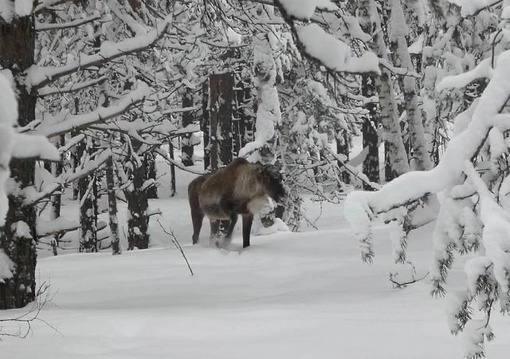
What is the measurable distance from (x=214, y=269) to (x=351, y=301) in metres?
3.42

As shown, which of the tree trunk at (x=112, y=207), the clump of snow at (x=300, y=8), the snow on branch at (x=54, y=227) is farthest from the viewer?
the tree trunk at (x=112, y=207)

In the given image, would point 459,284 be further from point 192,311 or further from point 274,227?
point 274,227

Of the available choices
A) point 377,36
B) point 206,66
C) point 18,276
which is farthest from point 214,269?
point 206,66

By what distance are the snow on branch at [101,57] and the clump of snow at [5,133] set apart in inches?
148

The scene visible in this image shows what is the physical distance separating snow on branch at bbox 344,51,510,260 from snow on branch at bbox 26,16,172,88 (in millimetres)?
3749

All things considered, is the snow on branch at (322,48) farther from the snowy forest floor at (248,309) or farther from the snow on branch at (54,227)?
the snow on branch at (54,227)

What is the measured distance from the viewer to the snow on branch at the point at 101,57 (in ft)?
22.3

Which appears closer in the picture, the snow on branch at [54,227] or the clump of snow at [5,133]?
the clump of snow at [5,133]

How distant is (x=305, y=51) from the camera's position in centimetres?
554

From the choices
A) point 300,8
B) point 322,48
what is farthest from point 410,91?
point 300,8

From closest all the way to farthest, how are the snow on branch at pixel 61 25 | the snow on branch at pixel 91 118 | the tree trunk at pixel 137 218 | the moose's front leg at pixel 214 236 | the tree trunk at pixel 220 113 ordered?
the snow on branch at pixel 91 118, the snow on branch at pixel 61 25, the moose's front leg at pixel 214 236, the tree trunk at pixel 220 113, the tree trunk at pixel 137 218

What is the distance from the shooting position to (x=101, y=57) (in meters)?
6.97

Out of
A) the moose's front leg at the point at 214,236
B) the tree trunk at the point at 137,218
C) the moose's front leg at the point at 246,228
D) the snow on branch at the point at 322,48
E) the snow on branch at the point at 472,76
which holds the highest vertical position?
the snow on branch at the point at 322,48

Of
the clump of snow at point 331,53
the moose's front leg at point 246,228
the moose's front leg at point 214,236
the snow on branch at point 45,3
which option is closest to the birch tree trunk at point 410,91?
the moose's front leg at point 246,228
